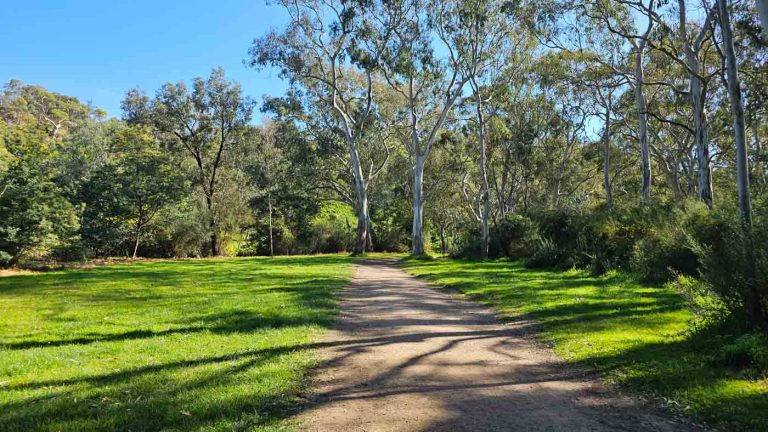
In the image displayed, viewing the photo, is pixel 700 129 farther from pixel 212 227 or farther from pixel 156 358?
pixel 212 227

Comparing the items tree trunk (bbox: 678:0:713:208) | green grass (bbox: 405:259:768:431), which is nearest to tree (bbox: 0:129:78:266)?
green grass (bbox: 405:259:768:431)

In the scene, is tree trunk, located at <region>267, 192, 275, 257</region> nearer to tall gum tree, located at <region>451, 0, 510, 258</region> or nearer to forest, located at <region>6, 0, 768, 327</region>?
forest, located at <region>6, 0, 768, 327</region>

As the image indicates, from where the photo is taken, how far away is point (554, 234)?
23547 millimetres

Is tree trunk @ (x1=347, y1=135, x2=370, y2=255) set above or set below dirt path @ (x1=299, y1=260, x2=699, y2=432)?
above

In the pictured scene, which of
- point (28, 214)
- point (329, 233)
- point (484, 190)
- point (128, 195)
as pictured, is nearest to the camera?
point (28, 214)

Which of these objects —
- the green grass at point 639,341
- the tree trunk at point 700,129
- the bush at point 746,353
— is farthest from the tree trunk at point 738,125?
the tree trunk at point 700,129

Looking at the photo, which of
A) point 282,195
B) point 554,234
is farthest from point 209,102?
point 554,234

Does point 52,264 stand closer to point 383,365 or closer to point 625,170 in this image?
point 383,365

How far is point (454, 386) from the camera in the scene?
5.40 meters

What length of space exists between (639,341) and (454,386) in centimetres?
341

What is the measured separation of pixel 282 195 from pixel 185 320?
3688cm

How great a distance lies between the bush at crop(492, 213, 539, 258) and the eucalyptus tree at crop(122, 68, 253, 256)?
2207cm

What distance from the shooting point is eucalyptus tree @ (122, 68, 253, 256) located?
38.9 meters

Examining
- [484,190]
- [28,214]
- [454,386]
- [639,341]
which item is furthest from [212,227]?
[454,386]
